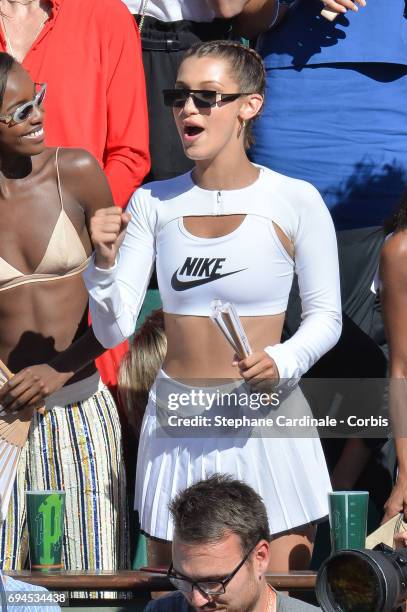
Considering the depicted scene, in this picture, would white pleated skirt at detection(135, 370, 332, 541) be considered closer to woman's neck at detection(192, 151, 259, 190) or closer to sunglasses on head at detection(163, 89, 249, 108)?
woman's neck at detection(192, 151, 259, 190)

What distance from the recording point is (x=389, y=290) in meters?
3.87

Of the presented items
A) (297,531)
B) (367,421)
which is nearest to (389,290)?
(367,421)

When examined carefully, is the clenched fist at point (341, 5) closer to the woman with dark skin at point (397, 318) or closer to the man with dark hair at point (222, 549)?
the woman with dark skin at point (397, 318)

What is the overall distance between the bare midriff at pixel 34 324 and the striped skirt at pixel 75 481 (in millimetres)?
118

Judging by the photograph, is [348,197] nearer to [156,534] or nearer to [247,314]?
[247,314]

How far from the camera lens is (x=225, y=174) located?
364cm

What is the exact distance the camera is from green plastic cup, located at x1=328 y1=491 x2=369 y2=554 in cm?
335

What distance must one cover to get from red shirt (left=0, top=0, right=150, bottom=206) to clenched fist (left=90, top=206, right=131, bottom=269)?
2.70 ft

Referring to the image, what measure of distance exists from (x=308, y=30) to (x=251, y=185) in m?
0.95

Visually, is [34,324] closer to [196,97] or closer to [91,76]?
[196,97]

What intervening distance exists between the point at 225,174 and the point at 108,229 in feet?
1.64

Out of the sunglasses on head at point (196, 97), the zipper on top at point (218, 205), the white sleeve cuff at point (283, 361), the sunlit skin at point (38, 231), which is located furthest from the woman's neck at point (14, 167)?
the white sleeve cuff at point (283, 361)

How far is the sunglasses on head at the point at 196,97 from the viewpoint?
362 centimetres

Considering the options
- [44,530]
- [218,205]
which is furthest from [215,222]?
[44,530]
